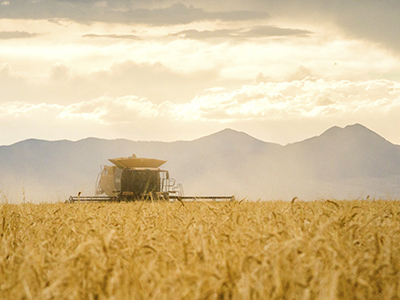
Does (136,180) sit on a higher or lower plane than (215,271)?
higher

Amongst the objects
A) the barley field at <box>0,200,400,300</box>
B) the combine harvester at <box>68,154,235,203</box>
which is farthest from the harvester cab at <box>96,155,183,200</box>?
the barley field at <box>0,200,400,300</box>

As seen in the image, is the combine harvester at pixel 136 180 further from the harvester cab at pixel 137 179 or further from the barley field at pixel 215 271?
the barley field at pixel 215 271

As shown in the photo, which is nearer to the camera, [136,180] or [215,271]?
[215,271]

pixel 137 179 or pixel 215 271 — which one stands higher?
pixel 137 179

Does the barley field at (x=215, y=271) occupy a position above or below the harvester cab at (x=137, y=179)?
below

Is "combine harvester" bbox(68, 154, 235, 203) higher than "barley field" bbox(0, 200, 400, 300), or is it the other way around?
"combine harvester" bbox(68, 154, 235, 203)

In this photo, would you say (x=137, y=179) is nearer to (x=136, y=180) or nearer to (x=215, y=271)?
(x=136, y=180)

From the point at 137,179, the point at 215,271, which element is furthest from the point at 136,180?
the point at 215,271

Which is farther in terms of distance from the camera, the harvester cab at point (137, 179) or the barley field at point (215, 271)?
the harvester cab at point (137, 179)

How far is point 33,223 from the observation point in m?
5.94

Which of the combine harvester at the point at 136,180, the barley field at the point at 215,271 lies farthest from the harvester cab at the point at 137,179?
the barley field at the point at 215,271

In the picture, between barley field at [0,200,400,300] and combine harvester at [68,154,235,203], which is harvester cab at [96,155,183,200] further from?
barley field at [0,200,400,300]

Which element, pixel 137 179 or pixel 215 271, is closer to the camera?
pixel 215 271

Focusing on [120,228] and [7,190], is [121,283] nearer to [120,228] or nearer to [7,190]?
[120,228]
